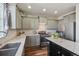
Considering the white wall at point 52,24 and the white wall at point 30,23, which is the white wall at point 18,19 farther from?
the white wall at point 52,24

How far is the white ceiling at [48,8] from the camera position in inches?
25.0

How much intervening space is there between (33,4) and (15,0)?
126 mm

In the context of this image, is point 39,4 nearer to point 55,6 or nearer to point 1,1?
point 55,6

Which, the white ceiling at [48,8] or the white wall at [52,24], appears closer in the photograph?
the white ceiling at [48,8]

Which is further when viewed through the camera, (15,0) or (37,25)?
(37,25)

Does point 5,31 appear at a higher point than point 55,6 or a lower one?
lower

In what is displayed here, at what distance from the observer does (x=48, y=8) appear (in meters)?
0.69

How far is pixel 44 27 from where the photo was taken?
77 centimetres

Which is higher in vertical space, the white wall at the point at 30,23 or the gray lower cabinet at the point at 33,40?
the white wall at the point at 30,23

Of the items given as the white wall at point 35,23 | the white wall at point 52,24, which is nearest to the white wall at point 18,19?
the white wall at point 35,23

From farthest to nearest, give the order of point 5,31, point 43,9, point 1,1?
point 5,31 < point 43,9 < point 1,1

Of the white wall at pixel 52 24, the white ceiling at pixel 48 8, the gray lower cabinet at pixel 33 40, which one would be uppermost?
the white ceiling at pixel 48 8

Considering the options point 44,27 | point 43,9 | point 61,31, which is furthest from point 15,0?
point 61,31

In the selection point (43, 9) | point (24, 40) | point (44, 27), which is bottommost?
point (24, 40)
